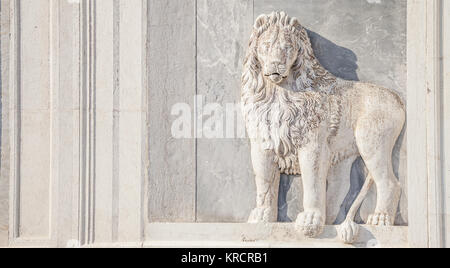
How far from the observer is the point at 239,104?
6.70 m

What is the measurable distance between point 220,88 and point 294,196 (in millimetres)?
1128

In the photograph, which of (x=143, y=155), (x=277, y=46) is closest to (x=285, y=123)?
(x=277, y=46)

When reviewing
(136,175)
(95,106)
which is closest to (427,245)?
(136,175)

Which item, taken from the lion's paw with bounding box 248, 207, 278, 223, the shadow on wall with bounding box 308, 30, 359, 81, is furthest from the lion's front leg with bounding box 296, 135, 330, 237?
the shadow on wall with bounding box 308, 30, 359, 81

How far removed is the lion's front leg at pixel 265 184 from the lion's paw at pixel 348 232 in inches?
22.3

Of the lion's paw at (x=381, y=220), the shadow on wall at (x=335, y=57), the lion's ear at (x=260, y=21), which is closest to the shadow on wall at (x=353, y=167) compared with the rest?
the shadow on wall at (x=335, y=57)

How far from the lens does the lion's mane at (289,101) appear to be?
256 inches

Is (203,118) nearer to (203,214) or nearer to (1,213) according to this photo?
(203,214)

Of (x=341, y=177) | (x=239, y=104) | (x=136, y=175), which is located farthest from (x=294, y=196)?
(x=136, y=175)

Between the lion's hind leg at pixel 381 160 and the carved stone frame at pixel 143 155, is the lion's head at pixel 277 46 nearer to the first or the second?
the lion's hind leg at pixel 381 160

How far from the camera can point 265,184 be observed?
21.4 feet

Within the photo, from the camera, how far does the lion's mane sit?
6.51 metres

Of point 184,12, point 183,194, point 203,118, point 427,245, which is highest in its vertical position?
point 184,12

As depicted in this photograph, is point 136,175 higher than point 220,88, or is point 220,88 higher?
point 220,88
